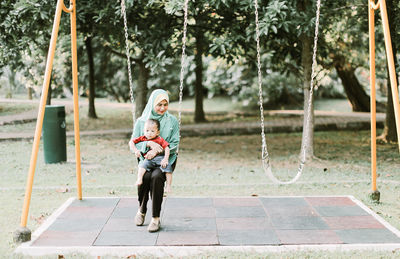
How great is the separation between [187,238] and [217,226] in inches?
20.0

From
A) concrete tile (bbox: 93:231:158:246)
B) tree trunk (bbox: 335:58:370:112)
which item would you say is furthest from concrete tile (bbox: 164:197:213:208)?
tree trunk (bbox: 335:58:370:112)

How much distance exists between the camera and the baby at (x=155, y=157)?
16.1ft

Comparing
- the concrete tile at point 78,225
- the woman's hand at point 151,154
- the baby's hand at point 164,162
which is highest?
the woman's hand at point 151,154

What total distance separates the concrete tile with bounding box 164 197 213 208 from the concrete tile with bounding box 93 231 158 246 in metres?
1.07

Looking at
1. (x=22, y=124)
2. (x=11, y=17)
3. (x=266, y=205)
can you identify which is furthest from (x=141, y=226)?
(x=22, y=124)

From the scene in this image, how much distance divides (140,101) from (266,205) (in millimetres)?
8305

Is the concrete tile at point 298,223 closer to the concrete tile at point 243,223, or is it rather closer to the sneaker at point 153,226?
the concrete tile at point 243,223

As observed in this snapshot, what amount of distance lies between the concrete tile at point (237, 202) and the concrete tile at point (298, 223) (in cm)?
64

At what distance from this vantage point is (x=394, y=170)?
29.4ft

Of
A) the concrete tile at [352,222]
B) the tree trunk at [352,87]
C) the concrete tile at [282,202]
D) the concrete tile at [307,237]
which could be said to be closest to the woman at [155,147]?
the concrete tile at [307,237]

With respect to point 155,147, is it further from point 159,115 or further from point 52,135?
point 52,135

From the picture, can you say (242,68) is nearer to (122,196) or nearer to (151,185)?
(122,196)

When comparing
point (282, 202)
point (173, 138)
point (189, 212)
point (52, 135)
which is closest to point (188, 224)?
point (189, 212)

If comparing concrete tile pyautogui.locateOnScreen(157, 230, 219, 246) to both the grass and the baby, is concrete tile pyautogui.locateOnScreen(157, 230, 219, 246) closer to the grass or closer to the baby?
the baby
